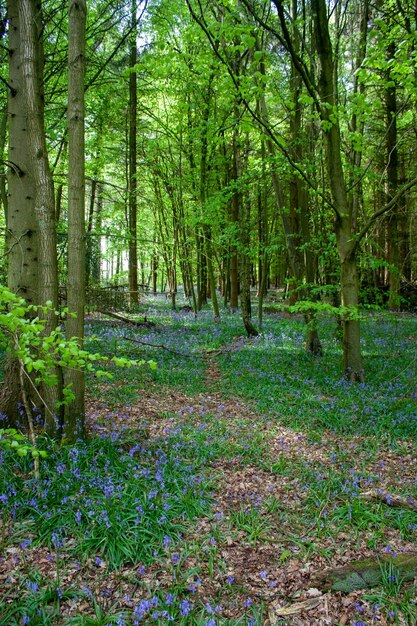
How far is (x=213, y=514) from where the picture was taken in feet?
12.9

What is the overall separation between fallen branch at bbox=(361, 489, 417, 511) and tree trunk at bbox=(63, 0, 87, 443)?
11.1ft

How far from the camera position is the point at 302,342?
12289 mm

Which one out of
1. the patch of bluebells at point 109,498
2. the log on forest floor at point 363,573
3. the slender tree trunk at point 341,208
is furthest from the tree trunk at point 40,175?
the slender tree trunk at point 341,208

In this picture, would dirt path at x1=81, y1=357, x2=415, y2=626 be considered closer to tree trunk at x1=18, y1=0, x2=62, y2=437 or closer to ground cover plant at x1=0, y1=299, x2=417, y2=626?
ground cover plant at x1=0, y1=299, x2=417, y2=626

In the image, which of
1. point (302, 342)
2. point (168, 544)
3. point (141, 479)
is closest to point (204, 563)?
point (168, 544)

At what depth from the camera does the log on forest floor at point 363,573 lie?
310 cm

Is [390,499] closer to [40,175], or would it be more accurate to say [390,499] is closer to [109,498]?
[109,498]

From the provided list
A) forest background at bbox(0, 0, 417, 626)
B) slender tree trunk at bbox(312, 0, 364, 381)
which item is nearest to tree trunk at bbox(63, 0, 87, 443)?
forest background at bbox(0, 0, 417, 626)

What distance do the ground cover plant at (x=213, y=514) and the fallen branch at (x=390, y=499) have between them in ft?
0.06

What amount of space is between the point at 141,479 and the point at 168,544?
88 centimetres

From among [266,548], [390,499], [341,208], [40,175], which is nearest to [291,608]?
[266,548]

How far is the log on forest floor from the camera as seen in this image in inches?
122

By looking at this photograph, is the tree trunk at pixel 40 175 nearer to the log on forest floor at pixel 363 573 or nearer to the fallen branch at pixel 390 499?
the log on forest floor at pixel 363 573

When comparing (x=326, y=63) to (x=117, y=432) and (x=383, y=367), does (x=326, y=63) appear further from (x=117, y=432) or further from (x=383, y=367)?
(x=117, y=432)
